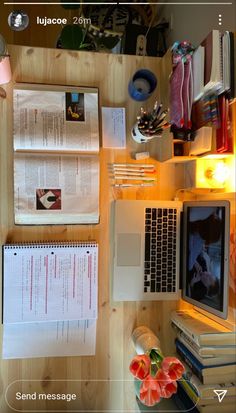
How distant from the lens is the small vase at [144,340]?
1.06m

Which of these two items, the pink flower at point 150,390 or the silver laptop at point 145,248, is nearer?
the pink flower at point 150,390

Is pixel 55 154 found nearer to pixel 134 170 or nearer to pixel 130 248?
pixel 134 170

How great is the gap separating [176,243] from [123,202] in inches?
9.6

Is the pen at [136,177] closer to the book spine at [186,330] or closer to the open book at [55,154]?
the open book at [55,154]

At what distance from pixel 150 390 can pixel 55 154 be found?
797 millimetres

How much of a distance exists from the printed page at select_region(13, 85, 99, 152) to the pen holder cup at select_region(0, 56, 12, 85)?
0.05 meters

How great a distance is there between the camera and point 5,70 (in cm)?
107

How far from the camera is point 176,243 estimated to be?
1.21m

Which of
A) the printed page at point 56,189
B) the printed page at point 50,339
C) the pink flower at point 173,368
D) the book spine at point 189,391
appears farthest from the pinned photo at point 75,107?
the book spine at point 189,391

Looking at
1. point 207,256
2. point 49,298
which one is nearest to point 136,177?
point 207,256

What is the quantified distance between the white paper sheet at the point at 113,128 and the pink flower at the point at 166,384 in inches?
30.0

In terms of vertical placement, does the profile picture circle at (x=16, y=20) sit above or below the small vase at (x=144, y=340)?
above

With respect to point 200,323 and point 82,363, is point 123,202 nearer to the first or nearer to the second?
point 200,323

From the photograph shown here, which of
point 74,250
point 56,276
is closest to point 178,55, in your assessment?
point 74,250
